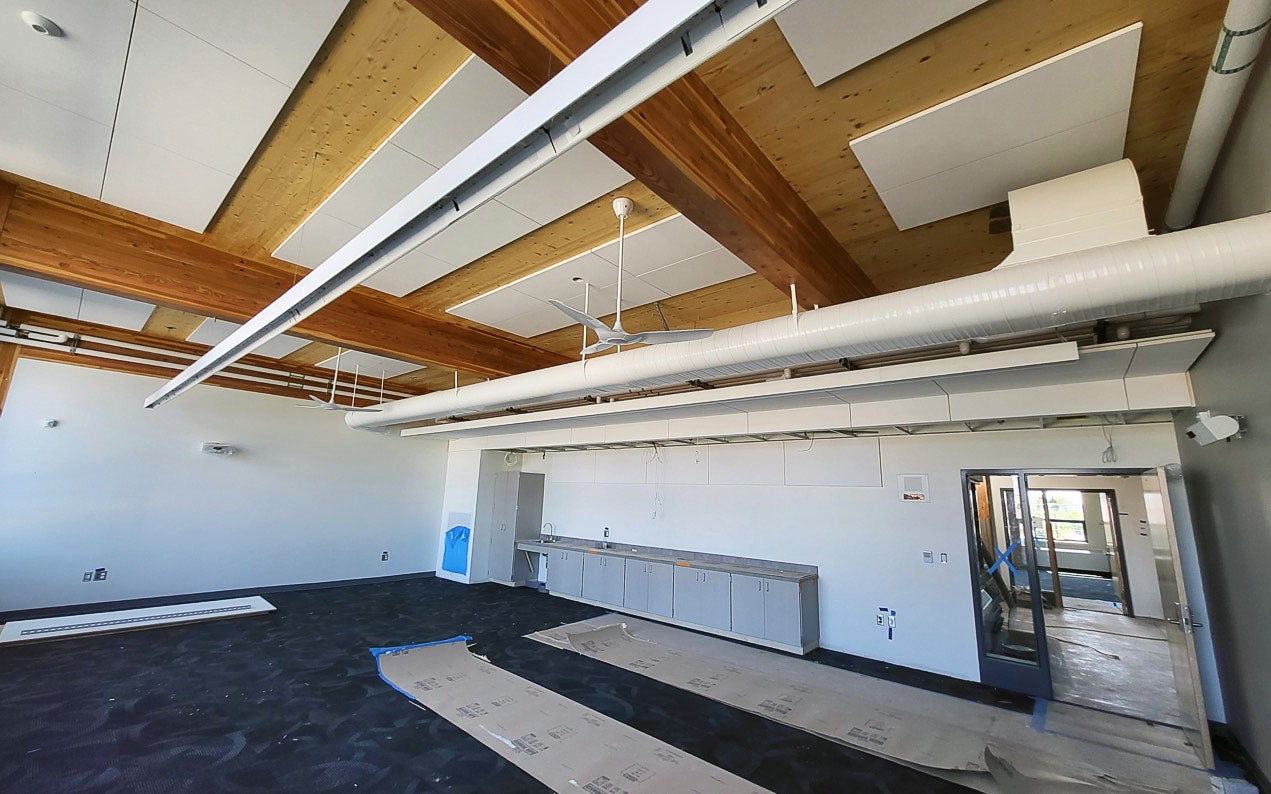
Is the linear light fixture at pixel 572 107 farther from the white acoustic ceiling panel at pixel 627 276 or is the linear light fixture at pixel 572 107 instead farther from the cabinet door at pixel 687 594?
the cabinet door at pixel 687 594

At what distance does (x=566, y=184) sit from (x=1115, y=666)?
7.19 m

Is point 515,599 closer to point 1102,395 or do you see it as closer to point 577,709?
point 577,709

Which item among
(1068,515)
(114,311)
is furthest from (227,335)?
(1068,515)

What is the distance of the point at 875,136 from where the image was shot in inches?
89.2

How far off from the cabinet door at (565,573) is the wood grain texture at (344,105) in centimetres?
607

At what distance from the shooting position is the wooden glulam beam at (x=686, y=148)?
1492 millimetres

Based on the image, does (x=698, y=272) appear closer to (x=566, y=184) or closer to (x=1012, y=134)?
(x=566, y=184)

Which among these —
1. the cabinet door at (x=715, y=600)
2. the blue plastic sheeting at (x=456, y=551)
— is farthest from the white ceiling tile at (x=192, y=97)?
the blue plastic sheeting at (x=456, y=551)

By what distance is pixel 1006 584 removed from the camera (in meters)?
4.87

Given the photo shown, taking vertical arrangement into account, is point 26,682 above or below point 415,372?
below

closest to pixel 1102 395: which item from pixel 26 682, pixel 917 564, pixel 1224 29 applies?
pixel 917 564

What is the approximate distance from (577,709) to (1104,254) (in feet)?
14.2

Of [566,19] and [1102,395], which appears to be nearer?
[566,19]

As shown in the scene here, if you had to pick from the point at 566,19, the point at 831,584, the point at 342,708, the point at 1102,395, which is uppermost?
the point at 566,19
